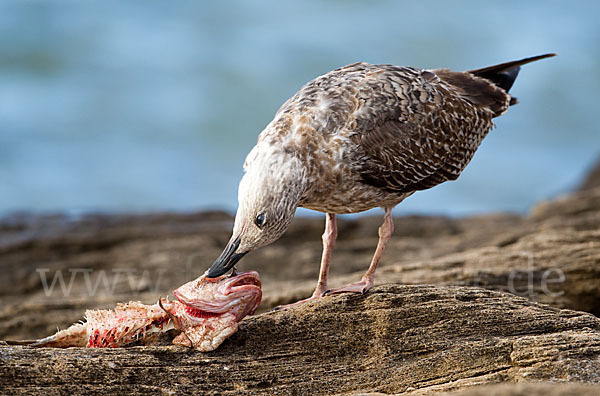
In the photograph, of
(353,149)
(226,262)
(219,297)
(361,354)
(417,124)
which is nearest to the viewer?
(361,354)

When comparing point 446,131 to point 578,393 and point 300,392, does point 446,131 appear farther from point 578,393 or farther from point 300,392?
point 578,393

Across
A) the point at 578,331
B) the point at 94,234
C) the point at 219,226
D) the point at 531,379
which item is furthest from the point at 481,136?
the point at 94,234

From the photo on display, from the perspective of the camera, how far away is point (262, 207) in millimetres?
5125

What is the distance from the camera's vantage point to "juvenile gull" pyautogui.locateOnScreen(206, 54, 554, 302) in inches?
205

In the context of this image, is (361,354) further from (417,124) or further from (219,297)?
(417,124)

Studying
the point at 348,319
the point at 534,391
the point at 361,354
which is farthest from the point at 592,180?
the point at 534,391

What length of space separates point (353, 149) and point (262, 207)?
38.7 inches

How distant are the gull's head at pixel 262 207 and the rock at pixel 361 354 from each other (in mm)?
506

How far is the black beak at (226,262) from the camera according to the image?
515 cm

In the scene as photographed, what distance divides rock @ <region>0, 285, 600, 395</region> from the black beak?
41 cm

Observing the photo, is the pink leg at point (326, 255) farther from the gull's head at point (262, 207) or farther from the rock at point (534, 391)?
the rock at point (534, 391)

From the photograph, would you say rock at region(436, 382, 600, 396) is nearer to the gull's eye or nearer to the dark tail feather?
the gull's eye

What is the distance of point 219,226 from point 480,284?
5.14 m

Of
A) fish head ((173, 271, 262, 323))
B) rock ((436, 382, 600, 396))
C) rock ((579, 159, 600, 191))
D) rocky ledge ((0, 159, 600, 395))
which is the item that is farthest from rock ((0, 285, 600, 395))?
rock ((579, 159, 600, 191))
